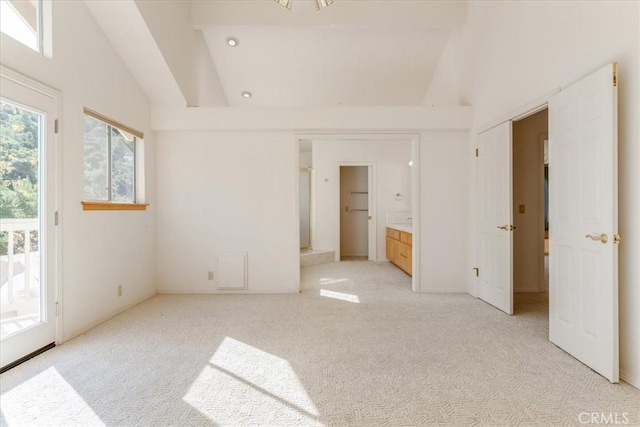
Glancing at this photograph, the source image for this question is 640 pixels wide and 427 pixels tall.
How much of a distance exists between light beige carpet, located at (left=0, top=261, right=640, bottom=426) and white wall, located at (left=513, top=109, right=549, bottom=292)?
1140mm

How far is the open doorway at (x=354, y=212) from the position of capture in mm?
8242

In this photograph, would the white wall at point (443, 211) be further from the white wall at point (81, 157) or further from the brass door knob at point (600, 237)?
Result: the white wall at point (81, 157)

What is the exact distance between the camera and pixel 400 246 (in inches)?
234

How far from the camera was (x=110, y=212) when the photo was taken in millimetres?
3467

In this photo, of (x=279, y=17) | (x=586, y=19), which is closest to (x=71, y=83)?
(x=279, y=17)

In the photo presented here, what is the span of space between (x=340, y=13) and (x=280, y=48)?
1.18m

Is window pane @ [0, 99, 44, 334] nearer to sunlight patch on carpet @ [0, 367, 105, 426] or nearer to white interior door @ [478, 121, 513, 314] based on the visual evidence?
sunlight patch on carpet @ [0, 367, 105, 426]

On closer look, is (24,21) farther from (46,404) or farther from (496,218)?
(496,218)

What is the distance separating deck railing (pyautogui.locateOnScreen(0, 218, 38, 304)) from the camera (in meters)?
2.36

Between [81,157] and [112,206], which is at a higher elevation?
[81,157]

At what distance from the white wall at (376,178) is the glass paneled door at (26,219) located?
4998mm

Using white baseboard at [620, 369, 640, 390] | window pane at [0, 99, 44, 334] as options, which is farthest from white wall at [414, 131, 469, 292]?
window pane at [0, 99, 44, 334]

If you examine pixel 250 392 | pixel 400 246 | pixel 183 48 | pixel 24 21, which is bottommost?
pixel 250 392

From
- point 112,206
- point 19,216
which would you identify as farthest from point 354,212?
point 19,216
